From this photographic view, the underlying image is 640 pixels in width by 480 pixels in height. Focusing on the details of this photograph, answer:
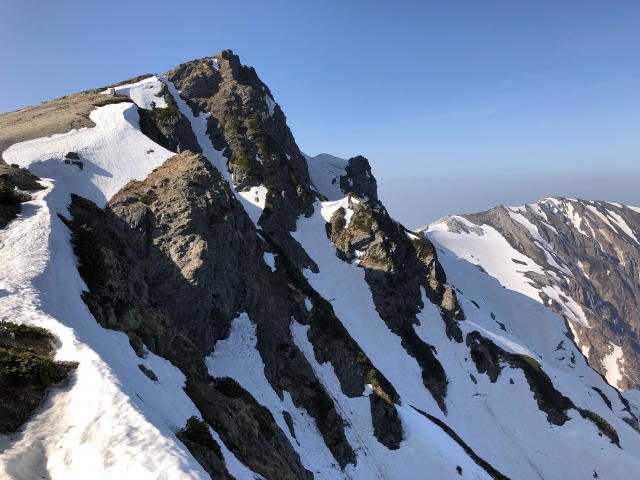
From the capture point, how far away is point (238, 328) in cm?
3919

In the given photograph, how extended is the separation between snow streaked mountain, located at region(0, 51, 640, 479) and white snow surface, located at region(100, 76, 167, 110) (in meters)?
0.57

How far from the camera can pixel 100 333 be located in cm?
1722

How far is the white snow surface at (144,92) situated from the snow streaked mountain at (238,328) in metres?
0.57

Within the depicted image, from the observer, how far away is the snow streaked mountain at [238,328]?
14094 millimetres

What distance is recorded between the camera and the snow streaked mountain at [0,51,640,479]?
46.2 ft

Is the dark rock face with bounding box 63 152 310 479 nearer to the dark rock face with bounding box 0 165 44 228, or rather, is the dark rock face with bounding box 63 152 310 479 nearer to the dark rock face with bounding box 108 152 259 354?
the dark rock face with bounding box 108 152 259 354

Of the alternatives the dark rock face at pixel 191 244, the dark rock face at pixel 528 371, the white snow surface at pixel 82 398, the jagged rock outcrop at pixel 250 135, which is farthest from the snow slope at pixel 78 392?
the dark rock face at pixel 528 371

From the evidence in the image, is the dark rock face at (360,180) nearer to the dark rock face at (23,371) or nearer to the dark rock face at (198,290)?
the dark rock face at (198,290)

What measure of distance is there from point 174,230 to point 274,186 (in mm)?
40337

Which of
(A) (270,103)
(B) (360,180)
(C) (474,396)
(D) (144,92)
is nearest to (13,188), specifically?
(D) (144,92)

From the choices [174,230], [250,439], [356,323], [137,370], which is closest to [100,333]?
[137,370]

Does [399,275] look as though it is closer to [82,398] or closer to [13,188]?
[13,188]

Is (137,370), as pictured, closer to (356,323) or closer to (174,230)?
(174,230)

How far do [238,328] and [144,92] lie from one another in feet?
206
